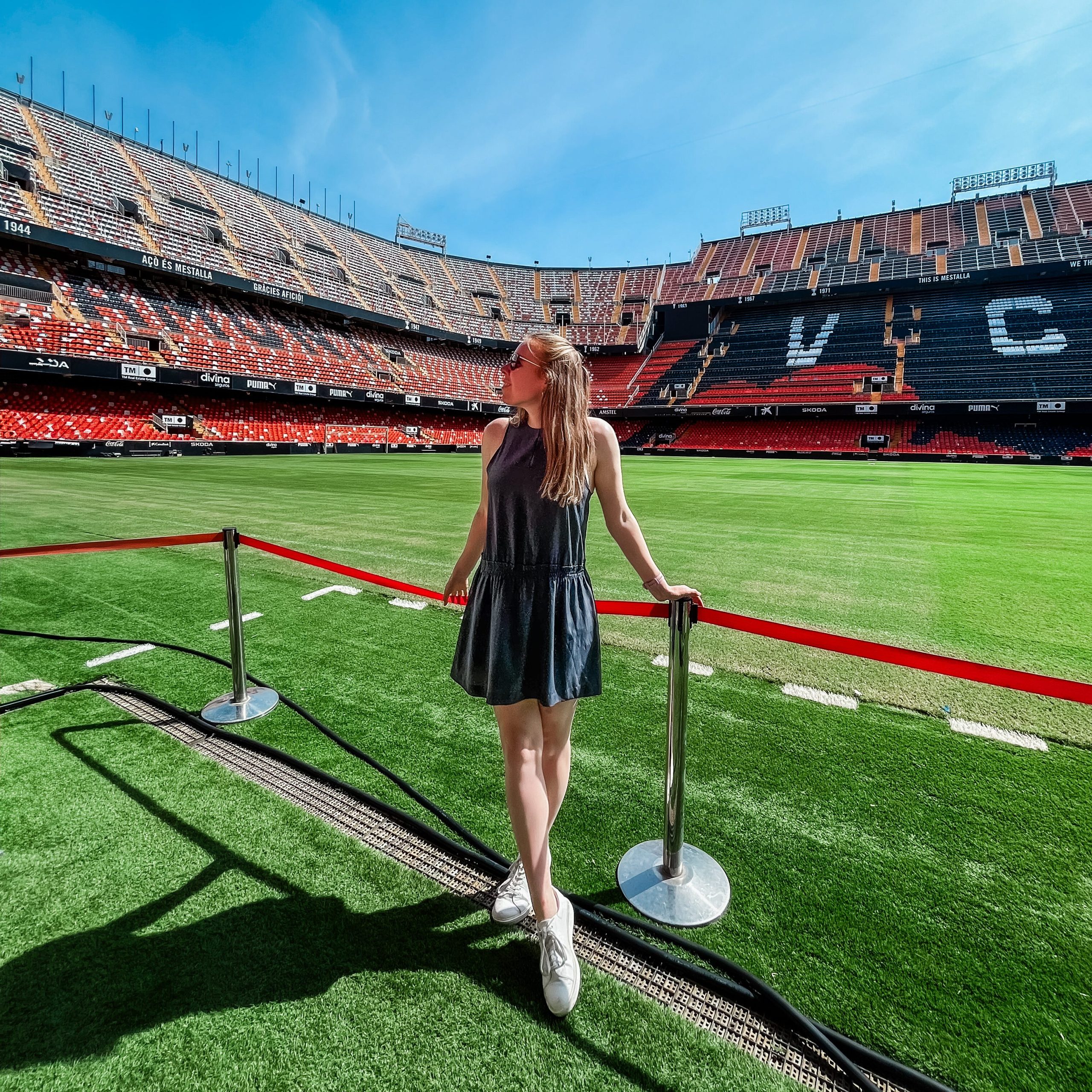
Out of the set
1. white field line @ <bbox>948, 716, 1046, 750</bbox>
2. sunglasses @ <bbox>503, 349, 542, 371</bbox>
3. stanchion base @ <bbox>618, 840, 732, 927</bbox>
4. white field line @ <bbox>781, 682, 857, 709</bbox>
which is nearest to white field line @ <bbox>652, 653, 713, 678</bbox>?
white field line @ <bbox>781, 682, 857, 709</bbox>

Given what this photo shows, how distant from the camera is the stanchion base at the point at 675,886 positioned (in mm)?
1934

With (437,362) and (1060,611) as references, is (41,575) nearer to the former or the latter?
(1060,611)

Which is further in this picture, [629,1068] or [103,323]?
[103,323]

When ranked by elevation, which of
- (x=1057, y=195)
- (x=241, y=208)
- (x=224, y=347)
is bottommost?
(x=224, y=347)

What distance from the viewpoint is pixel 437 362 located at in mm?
52188

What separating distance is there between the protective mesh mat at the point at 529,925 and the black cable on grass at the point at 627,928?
0.08ft

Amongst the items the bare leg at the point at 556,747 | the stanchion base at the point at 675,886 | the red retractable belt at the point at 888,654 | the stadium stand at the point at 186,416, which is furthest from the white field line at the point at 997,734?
the stadium stand at the point at 186,416

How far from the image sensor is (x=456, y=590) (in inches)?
84.0

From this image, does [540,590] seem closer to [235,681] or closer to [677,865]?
[677,865]

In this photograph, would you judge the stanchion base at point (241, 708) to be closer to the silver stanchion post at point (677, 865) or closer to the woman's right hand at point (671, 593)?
the silver stanchion post at point (677, 865)

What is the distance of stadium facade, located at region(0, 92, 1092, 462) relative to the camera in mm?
31109

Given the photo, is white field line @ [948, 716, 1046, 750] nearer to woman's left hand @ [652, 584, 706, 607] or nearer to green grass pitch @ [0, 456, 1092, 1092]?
green grass pitch @ [0, 456, 1092, 1092]

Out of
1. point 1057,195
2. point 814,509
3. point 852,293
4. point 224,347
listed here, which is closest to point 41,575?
point 814,509

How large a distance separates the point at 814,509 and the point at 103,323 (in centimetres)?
3612
